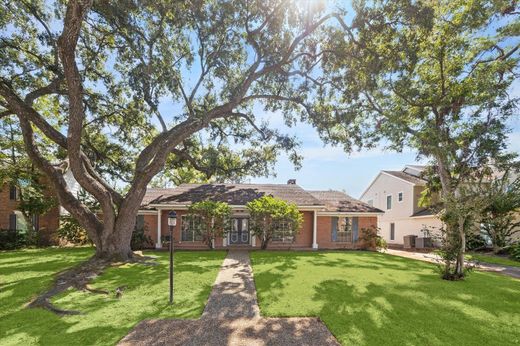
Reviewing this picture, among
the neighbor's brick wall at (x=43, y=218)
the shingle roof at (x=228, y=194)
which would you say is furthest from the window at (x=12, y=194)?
the shingle roof at (x=228, y=194)

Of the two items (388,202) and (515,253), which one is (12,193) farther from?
(515,253)

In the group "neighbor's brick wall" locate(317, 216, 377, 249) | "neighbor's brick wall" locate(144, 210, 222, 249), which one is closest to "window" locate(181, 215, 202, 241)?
"neighbor's brick wall" locate(144, 210, 222, 249)

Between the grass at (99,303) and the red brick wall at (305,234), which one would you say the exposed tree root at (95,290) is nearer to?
the grass at (99,303)

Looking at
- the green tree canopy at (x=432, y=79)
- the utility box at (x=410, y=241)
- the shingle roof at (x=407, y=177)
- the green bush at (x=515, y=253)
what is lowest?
the utility box at (x=410, y=241)

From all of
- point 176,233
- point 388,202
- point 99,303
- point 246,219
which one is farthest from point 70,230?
point 388,202

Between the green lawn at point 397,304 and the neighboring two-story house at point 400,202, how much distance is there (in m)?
13.5

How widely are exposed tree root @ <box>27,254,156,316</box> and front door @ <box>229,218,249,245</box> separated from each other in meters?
7.61

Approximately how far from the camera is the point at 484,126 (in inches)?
531

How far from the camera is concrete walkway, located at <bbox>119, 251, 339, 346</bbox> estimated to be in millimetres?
4809

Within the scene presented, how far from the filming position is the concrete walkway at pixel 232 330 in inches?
189

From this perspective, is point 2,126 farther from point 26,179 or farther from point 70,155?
point 70,155

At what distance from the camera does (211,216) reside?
16.7 m

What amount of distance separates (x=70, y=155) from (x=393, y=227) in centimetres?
2678

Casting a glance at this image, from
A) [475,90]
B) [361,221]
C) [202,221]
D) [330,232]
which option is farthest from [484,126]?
[202,221]
